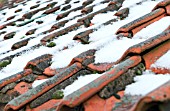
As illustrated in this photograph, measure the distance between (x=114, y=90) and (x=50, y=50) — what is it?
135 cm

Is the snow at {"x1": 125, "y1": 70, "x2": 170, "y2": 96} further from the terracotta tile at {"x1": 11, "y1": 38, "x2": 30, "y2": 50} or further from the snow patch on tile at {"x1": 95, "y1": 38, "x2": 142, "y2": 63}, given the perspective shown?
the terracotta tile at {"x1": 11, "y1": 38, "x2": 30, "y2": 50}

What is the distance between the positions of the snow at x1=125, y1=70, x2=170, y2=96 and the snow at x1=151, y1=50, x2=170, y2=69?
87mm

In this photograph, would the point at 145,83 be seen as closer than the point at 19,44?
Yes

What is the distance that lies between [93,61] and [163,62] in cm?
64

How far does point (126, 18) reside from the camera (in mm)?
3328

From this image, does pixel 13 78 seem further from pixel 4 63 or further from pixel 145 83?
pixel 145 83

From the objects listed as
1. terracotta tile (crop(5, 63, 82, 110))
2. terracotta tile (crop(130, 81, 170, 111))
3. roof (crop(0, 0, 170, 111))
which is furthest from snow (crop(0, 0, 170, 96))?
terracotta tile (crop(130, 81, 170, 111))

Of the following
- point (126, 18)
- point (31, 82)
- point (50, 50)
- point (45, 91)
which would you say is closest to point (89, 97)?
point (45, 91)

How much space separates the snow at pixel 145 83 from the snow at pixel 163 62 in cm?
9

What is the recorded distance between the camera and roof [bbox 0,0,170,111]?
1.82 m

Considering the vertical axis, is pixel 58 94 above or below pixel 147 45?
below

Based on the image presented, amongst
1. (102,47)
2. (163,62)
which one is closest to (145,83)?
(163,62)

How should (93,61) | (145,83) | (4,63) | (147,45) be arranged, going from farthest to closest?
1. (4,63)
2. (93,61)
3. (147,45)
4. (145,83)

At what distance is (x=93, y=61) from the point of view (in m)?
2.48
